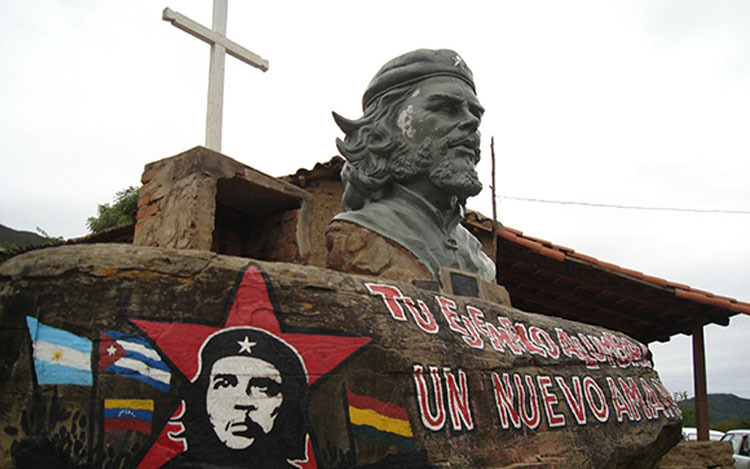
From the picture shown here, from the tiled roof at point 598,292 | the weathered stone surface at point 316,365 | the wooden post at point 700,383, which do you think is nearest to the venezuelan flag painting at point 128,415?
the weathered stone surface at point 316,365

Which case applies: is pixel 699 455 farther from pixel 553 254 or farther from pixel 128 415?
pixel 128 415

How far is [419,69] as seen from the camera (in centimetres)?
394

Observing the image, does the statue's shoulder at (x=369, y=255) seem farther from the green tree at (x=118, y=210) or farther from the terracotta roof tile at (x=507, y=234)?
the green tree at (x=118, y=210)

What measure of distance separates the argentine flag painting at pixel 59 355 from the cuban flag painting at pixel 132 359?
0.05 m

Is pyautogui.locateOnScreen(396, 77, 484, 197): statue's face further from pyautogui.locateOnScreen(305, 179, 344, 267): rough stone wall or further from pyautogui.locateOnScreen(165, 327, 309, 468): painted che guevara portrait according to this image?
pyautogui.locateOnScreen(305, 179, 344, 267): rough stone wall

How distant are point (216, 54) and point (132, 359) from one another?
3832 mm

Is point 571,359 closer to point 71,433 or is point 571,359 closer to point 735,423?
point 71,433

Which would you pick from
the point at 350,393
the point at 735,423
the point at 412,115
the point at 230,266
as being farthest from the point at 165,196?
the point at 735,423

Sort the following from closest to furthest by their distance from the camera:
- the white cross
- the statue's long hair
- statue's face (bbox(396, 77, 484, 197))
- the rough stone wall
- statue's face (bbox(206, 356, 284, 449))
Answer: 1. statue's face (bbox(206, 356, 284, 449))
2. statue's face (bbox(396, 77, 484, 197))
3. the statue's long hair
4. the white cross
5. the rough stone wall

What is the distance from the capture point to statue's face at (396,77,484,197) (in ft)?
12.5

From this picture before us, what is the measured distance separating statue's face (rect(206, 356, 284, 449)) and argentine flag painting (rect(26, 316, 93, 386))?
0.36 m

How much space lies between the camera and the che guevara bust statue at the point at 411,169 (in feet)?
12.1

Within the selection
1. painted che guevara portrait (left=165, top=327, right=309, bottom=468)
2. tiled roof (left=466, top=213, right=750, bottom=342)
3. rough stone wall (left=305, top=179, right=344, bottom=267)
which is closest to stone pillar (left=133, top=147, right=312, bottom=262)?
rough stone wall (left=305, top=179, right=344, bottom=267)

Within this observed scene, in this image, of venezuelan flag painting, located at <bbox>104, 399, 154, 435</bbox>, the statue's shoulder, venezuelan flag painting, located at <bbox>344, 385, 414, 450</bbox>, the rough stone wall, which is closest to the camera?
venezuelan flag painting, located at <bbox>104, 399, 154, 435</bbox>
